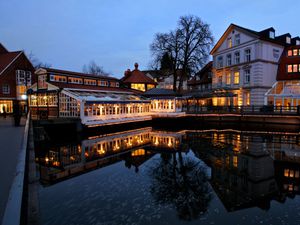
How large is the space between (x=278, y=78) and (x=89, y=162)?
32303mm

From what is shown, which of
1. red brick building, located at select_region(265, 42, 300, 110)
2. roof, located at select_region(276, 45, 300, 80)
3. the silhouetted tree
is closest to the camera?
the silhouetted tree

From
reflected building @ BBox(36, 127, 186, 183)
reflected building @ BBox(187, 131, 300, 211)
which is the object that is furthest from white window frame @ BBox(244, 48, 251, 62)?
reflected building @ BBox(36, 127, 186, 183)

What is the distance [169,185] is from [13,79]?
→ 111 ft

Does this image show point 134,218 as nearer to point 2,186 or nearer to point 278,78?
point 2,186

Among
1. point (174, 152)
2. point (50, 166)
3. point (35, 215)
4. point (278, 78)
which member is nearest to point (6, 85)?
point (50, 166)

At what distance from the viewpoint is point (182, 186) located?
9211 mm

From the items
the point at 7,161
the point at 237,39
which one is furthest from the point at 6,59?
the point at 237,39

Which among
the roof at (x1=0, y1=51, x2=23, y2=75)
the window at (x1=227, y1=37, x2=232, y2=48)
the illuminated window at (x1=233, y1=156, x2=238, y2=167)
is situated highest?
the window at (x1=227, y1=37, x2=232, y2=48)

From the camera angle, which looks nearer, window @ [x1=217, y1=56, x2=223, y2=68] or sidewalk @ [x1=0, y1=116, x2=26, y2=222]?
sidewalk @ [x1=0, y1=116, x2=26, y2=222]

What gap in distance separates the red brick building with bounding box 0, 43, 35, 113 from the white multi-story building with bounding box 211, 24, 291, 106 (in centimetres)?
3118

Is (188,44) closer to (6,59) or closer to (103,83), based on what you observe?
(103,83)

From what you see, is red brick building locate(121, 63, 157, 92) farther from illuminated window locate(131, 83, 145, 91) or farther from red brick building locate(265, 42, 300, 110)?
red brick building locate(265, 42, 300, 110)

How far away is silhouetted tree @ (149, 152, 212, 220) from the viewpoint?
737 cm

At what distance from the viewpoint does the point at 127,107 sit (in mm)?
28531
